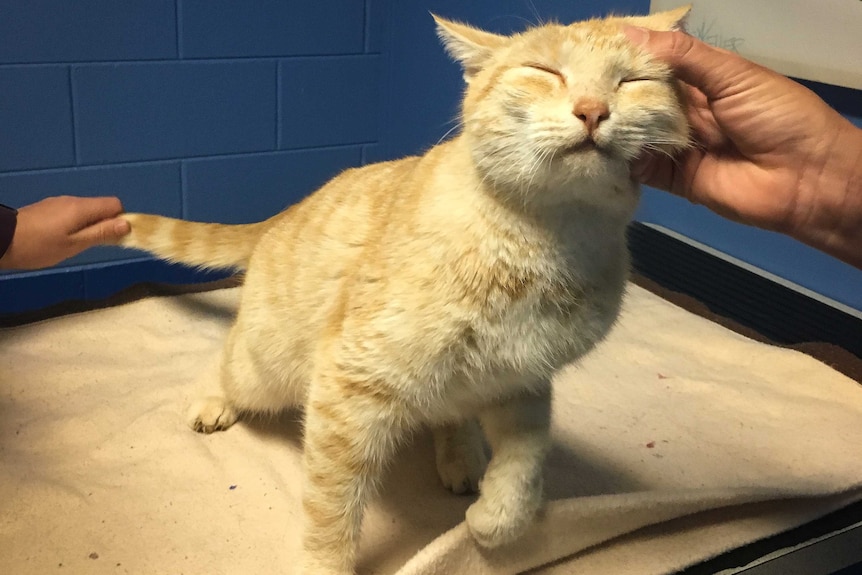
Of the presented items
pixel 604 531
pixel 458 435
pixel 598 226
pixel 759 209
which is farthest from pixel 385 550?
pixel 759 209

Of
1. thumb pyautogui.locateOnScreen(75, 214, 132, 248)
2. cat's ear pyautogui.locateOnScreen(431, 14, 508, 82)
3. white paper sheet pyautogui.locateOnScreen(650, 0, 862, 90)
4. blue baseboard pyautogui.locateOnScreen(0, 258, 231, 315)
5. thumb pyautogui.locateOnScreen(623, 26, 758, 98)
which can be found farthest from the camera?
blue baseboard pyautogui.locateOnScreen(0, 258, 231, 315)

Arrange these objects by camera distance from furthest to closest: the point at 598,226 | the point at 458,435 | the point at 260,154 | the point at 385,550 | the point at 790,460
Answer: the point at 260,154, the point at 790,460, the point at 458,435, the point at 385,550, the point at 598,226

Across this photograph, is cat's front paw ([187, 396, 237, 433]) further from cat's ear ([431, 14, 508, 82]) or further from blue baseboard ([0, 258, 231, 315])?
cat's ear ([431, 14, 508, 82])

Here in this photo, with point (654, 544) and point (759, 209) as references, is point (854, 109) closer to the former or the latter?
point (759, 209)

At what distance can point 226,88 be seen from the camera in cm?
232

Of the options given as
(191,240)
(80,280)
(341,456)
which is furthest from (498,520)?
(80,280)

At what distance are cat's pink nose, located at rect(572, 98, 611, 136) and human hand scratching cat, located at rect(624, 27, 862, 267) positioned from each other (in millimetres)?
115

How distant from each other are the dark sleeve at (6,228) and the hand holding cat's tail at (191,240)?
0.23 meters

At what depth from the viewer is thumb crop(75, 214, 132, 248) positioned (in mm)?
1591

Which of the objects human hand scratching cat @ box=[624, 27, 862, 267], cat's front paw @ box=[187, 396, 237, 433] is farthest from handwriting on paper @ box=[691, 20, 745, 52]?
cat's front paw @ box=[187, 396, 237, 433]

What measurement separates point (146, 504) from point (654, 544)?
2.76 feet

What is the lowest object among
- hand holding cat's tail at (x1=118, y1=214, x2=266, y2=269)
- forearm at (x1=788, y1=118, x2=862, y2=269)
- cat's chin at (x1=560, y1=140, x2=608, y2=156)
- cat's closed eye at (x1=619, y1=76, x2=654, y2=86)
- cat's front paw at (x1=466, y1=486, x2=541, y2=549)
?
cat's front paw at (x1=466, y1=486, x2=541, y2=549)

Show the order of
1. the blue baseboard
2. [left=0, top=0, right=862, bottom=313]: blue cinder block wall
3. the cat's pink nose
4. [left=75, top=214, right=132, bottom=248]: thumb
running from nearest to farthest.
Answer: the cat's pink nose, [left=75, top=214, right=132, bottom=248]: thumb, [left=0, top=0, right=862, bottom=313]: blue cinder block wall, the blue baseboard

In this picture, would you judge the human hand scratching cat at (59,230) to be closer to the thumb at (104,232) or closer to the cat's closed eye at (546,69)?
the thumb at (104,232)
